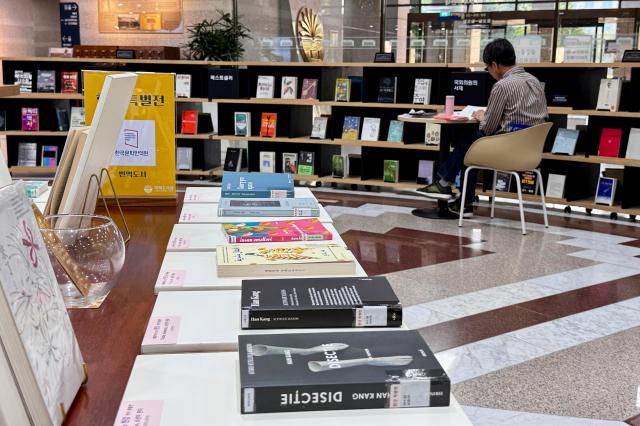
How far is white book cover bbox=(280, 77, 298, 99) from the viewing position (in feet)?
24.3

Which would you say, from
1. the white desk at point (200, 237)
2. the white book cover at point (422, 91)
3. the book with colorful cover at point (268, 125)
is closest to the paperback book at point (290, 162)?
the book with colorful cover at point (268, 125)

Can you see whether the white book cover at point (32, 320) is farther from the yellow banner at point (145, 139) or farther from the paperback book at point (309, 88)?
the paperback book at point (309, 88)

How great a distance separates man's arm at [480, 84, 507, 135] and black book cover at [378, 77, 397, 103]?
158 cm

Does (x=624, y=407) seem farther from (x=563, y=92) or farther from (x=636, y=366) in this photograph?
(x=563, y=92)

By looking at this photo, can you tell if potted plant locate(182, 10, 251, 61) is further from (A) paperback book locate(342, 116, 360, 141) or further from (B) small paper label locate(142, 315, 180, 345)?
(B) small paper label locate(142, 315, 180, 345)

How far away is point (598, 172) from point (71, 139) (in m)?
5.72

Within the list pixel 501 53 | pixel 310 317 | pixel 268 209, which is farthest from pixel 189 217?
pixel 501 53

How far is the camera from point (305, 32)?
378 inches

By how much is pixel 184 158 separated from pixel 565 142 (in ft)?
13.0

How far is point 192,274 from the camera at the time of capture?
148 centimetres

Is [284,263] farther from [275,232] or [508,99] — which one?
[508,99]

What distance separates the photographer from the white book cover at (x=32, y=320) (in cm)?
76

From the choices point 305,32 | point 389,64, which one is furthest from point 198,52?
point 389,64

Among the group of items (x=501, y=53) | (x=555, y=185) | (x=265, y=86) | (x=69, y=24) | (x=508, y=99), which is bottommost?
(x=555, y=185)
